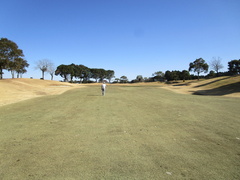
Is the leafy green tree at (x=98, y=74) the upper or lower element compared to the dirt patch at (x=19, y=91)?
upper

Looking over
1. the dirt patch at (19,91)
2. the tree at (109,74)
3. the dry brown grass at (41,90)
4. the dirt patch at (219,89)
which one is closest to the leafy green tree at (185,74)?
the dirt patch at (219,89)

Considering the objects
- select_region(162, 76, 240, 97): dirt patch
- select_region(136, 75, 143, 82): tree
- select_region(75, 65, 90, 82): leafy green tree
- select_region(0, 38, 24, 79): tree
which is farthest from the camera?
select_region(136, 75, 143, 82): tree

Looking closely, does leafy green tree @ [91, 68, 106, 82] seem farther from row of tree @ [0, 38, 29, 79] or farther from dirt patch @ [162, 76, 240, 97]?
dirt patch @ [162, 76, 240, 97]

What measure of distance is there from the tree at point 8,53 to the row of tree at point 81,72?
53096 millimetres

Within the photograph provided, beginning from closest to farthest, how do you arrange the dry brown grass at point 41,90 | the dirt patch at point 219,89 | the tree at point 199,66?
1. the dry brown grass at point 41,90
2. the dirt patch at point 219,89
3. the tree at point 199,66

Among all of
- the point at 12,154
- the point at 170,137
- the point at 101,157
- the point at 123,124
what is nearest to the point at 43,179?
the point at 101,157

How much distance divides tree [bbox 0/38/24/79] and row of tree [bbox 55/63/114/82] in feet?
174

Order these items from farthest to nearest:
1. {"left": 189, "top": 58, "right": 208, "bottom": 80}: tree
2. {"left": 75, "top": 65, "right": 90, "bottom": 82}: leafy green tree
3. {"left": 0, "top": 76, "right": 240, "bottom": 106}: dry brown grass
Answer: {"left": 75, "top": 65, "right": 90, "bottom": 82}: leafy green tree < {"left": 189, "top": 58, "right": 208, "bottom": 80}: tree < {"left": 0, "top": 76, "right": 240, "bottom": 106}: dry brown grass

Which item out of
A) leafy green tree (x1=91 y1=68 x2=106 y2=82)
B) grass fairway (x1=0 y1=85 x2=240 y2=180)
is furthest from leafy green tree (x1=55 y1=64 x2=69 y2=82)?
grass fairway (x1=0 y1=85 x2=240 y2=180)

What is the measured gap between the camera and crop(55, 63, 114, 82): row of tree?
110438 millimetres

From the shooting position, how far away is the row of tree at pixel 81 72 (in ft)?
362

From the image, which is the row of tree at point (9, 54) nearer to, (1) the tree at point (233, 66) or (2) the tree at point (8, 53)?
(2) the tree at point (8, 53)

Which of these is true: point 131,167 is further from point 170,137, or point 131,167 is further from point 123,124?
point 123,124

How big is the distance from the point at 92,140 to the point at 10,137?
2843mm
